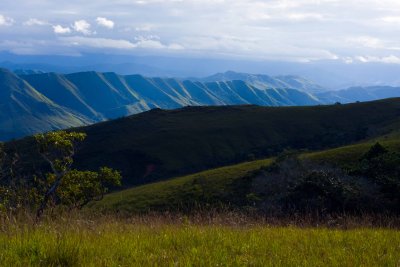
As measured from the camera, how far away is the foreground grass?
5.57 metres

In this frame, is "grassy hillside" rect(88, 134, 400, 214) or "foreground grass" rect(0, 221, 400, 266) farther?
"grassy hillside" rect(88, 134, 400, 214)

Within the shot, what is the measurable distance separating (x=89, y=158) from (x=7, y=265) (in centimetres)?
13544

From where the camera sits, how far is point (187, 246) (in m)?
6.68

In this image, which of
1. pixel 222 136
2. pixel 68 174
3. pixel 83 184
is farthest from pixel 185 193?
pixel 222 136

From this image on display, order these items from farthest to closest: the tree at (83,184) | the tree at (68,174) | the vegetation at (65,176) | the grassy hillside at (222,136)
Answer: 1. the grassy hillside at (222,136)
2. the tree at (83,184)
3. the tree at (68,174)
4. the vegetation at (65,176)

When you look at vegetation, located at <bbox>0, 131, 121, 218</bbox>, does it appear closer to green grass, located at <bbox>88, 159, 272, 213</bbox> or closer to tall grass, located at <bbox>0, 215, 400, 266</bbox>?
tall grass, located at <bbox>0, 215, 400, 266</bbox>

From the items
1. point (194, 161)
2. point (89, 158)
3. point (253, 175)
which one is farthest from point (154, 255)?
point (89, 158)

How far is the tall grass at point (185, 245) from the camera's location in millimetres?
5570

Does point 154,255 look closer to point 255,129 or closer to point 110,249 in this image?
point 110,249

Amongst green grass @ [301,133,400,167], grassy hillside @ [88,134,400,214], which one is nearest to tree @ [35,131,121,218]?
grassy hillside @ [88,134,400,214]

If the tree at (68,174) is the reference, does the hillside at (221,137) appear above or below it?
below

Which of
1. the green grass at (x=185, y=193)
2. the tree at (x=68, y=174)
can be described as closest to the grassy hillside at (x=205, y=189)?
the green grass at (x=185, y=193)

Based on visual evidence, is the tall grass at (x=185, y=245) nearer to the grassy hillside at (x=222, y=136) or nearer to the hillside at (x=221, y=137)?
the hillside at (x=221, y=137)

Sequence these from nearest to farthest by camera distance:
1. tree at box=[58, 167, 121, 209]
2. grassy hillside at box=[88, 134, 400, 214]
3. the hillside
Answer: tree at box=[58, 167, 121, 209], grassy hillside at box=[88, 134, 400, 214], the hillside
